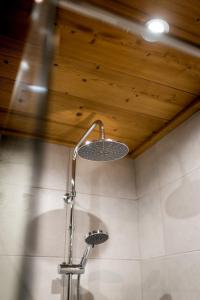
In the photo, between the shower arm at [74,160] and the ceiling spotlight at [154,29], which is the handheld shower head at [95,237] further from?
the ceiling spotlight at [154,29]

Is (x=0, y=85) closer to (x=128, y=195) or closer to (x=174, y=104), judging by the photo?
(x=174, y=104)

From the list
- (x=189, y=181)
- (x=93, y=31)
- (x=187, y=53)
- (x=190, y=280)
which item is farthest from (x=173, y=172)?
(x=93, y=31)

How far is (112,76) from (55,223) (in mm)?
Result: 752

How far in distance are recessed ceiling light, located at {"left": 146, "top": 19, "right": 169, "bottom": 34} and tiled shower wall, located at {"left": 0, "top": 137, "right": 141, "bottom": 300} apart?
0.78 metres

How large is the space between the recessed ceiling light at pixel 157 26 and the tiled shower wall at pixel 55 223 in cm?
78

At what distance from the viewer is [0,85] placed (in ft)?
3.87

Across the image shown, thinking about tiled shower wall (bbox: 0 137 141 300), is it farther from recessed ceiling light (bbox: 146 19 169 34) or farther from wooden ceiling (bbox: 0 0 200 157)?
recessed ceiling light (bbox: 146 19 169 34)

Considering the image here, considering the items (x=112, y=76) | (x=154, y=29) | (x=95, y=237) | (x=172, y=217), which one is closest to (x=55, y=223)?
(x=95, y=237)

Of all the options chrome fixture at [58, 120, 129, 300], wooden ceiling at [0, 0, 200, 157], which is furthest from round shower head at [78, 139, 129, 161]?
wooden ceiling at [0, 0, 200, 157]

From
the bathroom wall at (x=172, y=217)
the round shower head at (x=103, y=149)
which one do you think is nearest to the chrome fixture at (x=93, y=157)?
the round shower head at (x=103, y=149)

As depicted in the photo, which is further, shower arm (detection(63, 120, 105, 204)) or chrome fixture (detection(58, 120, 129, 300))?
shower arm (detection(63, 120, 105, 204))

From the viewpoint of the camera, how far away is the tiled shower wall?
4.22 ft

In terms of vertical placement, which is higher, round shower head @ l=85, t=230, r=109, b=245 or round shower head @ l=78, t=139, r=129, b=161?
round shower head @ l=78, t=139, r=129, b=161

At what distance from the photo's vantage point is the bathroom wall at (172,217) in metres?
1.21
